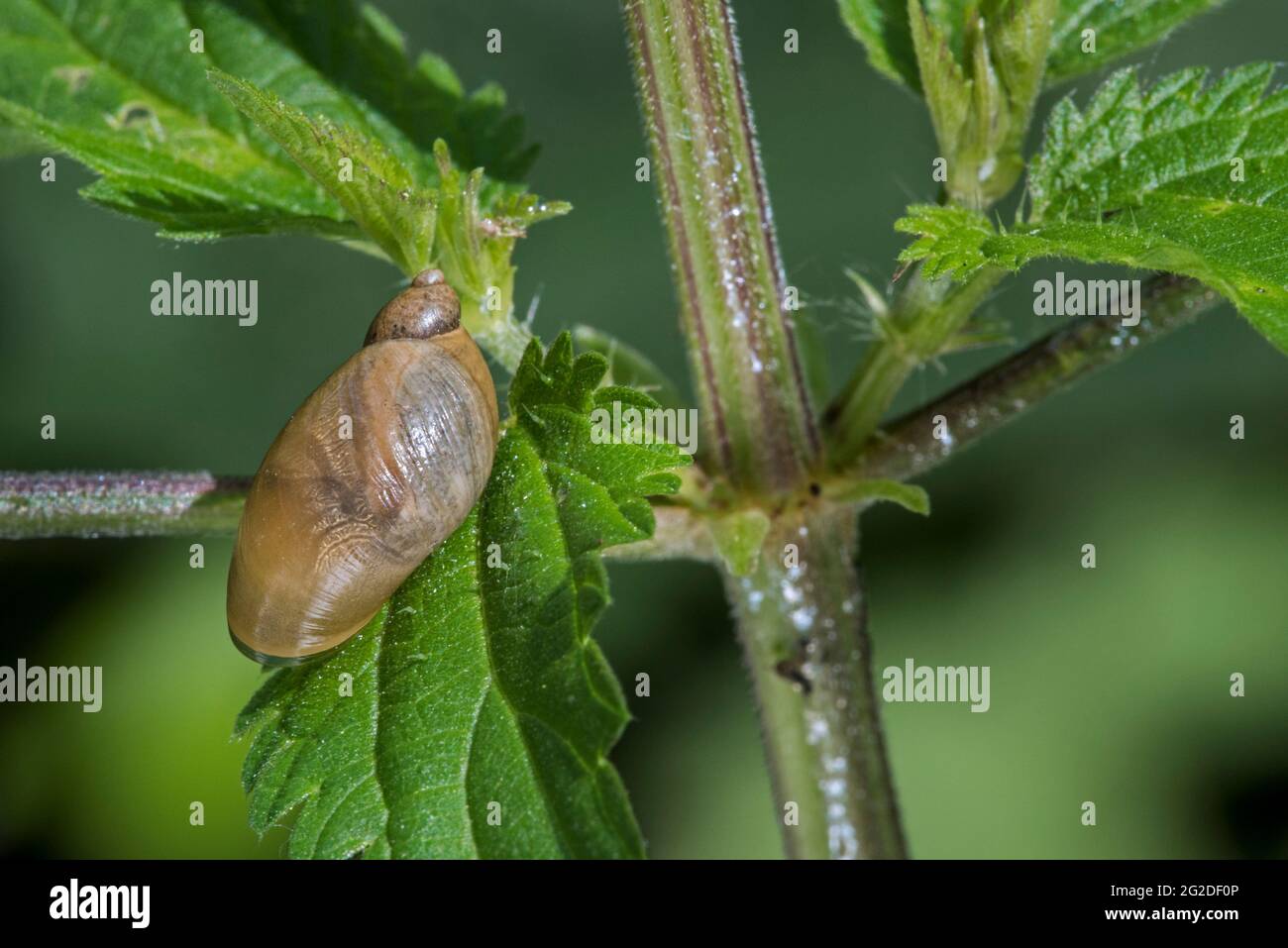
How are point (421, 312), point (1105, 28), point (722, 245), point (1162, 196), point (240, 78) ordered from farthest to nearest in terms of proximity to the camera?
point (240, 78) < point (1105, 28) < point (722, 245) < point (1162, 196) < point (421, 312)

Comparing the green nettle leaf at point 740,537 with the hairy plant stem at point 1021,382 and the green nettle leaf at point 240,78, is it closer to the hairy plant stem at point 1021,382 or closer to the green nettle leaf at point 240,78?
the hairy plant stem at point 1021,382

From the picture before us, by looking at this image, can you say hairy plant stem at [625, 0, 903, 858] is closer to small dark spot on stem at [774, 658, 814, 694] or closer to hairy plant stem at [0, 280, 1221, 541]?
small dark spot on stem at [774, 658, 814, 694]

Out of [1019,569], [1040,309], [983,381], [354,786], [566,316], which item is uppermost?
[566,316]

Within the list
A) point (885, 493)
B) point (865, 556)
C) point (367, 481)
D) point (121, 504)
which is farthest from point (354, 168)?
point (865, 556)

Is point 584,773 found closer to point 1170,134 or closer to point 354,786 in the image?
point 354,786

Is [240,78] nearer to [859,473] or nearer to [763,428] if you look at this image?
[763,428]

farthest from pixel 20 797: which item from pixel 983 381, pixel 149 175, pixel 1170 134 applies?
pixel 1170 134

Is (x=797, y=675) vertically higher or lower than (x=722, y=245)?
lower
